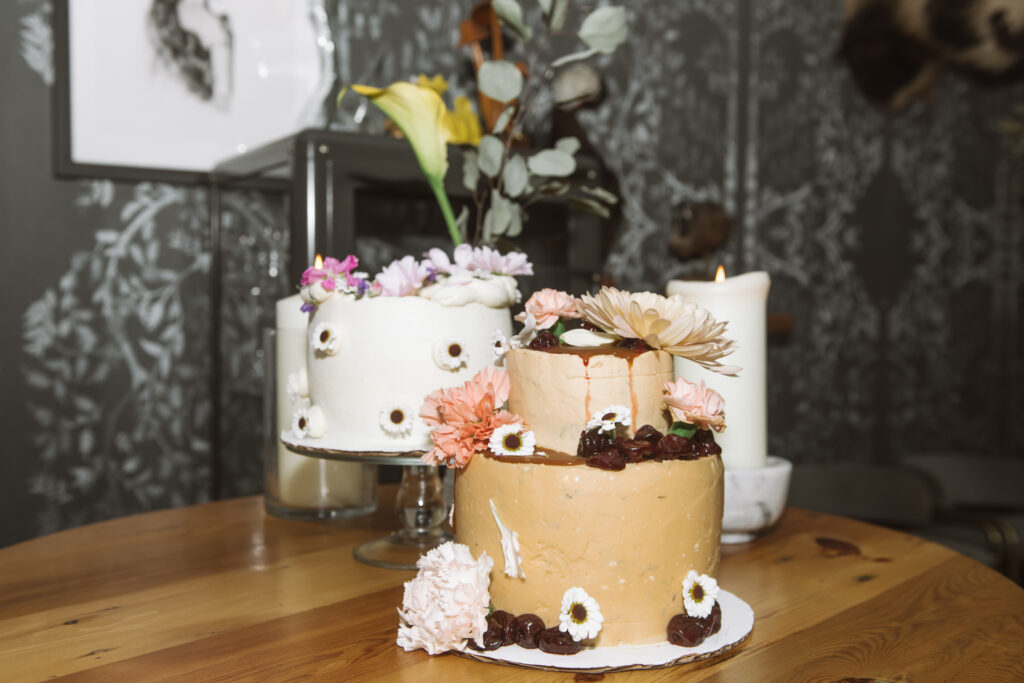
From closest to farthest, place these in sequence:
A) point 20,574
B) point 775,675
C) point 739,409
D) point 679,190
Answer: point 775,675
point 20,574
point 739,409
point 679,190

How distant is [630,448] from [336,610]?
1.11 ft

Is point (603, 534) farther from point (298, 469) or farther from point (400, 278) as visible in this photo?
point (298, 469)

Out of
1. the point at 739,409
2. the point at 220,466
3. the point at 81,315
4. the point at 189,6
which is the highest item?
the point at 189,6

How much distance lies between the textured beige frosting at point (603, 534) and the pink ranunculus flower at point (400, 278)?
27cm

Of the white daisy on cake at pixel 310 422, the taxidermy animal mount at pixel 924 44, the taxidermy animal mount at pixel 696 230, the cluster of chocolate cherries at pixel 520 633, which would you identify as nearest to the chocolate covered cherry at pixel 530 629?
the cluster of chocolate cherries at pixel 520 633

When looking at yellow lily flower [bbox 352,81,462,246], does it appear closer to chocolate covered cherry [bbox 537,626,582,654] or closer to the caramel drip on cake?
the caramel drip on cake

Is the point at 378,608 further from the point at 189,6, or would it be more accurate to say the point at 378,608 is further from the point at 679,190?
the point at 679,190

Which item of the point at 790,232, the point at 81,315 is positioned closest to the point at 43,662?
the point at 81,315

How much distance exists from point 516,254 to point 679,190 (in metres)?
1.72

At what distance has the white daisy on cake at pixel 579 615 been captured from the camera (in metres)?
0.71

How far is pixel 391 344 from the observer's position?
96 cm

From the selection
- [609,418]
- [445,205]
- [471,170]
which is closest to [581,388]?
[609,418]

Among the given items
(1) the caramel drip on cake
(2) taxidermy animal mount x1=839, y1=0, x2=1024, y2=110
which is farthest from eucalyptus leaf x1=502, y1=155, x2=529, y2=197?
(2) taxidermy animal mount x1=839, y1=0, x2=1024, y2=110

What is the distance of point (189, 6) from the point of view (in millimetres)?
1803
